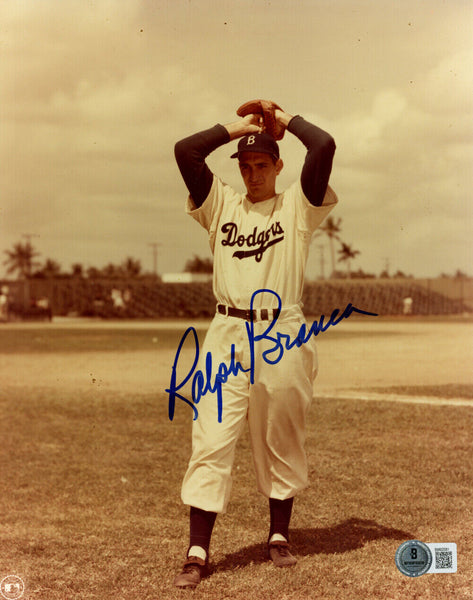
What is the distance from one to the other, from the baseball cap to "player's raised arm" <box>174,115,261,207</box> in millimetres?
82

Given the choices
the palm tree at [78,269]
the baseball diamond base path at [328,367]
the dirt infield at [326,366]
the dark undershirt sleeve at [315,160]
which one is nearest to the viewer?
the dark undershirt sleeve at [315,160]

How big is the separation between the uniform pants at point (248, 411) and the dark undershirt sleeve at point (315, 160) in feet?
1.82

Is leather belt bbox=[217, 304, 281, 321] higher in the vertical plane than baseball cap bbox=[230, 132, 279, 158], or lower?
lower

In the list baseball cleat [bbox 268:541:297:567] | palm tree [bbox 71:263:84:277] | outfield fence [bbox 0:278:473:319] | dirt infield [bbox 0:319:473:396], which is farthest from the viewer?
palm tree [bbox 71:263:84:277]

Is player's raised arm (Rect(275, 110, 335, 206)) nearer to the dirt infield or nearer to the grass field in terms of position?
the grass field

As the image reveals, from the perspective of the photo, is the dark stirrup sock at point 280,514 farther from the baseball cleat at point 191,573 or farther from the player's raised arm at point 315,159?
the player's raised arm at point 315,159

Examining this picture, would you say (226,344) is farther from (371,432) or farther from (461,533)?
(371,432)

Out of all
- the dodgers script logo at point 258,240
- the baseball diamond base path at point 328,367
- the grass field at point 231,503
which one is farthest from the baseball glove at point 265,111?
the baseball diamond base path at point 328,367

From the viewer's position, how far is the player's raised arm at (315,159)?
346 centimetres

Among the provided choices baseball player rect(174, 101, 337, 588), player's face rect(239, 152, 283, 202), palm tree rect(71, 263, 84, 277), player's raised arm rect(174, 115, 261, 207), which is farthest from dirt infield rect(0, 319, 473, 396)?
palm tree rect(71, 263, 84, 277)

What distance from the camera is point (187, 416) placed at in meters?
8.70

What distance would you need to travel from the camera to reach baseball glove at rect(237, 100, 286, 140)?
146 inches

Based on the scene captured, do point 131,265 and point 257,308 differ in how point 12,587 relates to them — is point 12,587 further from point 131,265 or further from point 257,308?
point 131,265

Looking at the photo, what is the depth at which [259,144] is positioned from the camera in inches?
140
